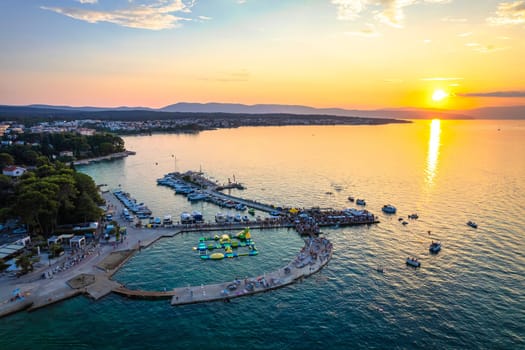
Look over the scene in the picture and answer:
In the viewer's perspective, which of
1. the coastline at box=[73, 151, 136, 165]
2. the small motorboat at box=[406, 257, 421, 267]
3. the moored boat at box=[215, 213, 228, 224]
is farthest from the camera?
the coastline at box=[73, 151, 136, 165]

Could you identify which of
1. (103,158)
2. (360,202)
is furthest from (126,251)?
(103,158)

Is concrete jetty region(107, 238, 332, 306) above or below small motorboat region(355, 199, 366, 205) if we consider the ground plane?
below

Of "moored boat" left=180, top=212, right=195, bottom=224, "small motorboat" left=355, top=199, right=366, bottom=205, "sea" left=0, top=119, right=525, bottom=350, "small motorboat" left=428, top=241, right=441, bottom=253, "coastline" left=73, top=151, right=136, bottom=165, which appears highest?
"coastline" left=73, top=151, right=136, bottom=165

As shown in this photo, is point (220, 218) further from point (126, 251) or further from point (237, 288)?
point (237, 288)

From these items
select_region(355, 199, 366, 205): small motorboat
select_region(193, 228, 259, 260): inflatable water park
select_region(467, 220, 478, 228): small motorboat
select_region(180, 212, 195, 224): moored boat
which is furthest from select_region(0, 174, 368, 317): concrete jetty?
select_region(467, 220, 478, 228): small motorboat

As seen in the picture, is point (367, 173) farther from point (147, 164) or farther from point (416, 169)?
point (147, 164)

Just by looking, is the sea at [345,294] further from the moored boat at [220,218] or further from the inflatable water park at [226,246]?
the moored boat at [220,218]

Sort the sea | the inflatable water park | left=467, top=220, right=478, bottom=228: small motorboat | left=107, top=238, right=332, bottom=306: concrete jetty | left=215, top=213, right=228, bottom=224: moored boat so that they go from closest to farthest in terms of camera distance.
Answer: the sea, left=107, top=238, right=332, bottom=306: concrete jetty, the inflatable water park, left=467, top=220, right=478, bottom=228: small motorboat, left=215, top=213, right=228, bottom=224: moored boat

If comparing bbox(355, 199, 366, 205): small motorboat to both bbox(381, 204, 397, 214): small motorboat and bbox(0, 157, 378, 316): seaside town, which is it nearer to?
bbox(381, 204, 397, 214): small motorboat

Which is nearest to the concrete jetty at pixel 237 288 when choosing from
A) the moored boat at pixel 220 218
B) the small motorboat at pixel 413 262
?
the small motorboat at pixel 413 262
